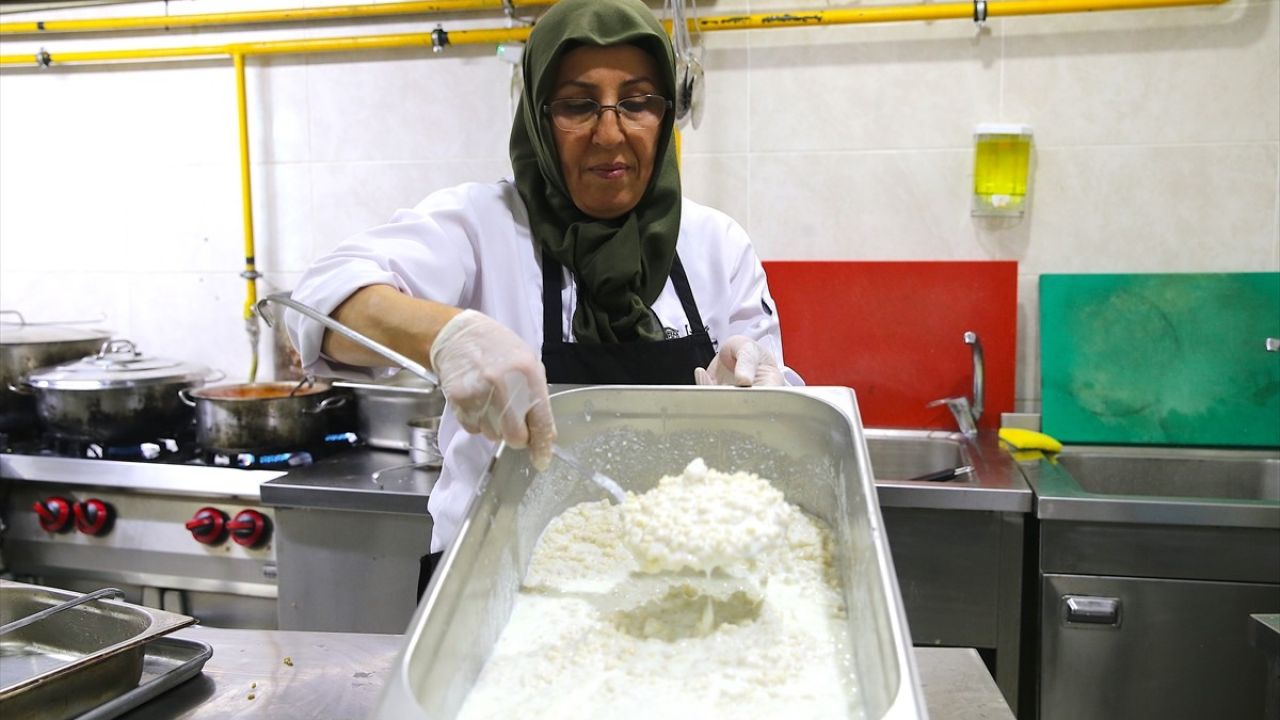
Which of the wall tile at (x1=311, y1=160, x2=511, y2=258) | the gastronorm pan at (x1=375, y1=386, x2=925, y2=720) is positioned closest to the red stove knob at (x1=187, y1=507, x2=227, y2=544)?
the wall tile at (x1=311, y1=160, x2=511, y2=258)

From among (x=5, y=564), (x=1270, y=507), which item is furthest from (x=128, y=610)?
(x=1270, y=507)

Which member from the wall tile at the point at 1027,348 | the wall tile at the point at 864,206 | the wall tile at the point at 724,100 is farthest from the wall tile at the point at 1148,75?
the wall tile at the point at 724,100

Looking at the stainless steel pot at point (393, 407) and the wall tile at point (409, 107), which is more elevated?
the wall tile at point (409, 107)

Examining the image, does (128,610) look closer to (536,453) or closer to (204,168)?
(536,453)

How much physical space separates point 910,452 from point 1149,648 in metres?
0.75

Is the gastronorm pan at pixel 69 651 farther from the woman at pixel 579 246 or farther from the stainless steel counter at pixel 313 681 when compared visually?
the woman at pixel 579 246

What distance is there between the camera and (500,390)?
961 millimetres

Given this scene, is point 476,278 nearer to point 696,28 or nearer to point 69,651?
point 69,651

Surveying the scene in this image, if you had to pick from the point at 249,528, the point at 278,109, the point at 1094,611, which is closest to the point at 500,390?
the point at 1094,611

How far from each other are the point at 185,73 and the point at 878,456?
243 cm

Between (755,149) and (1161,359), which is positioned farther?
(755,149)

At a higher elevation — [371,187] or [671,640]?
[371,187]

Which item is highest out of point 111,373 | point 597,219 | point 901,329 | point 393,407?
point 597,219

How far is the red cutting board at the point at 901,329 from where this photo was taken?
2.45m
